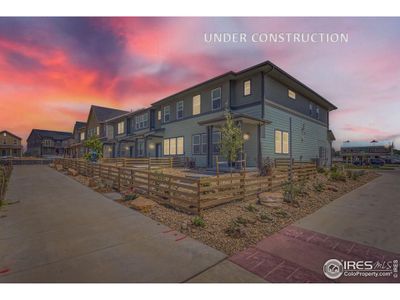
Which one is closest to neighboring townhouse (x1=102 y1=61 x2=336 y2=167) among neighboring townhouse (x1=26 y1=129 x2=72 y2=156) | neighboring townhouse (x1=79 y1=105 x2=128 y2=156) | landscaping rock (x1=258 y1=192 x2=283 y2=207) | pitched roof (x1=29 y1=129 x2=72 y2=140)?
landscaping rock (x1=258 y1=192 x2=283 y2=207)

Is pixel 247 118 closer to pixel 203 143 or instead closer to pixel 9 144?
pixel 203 143

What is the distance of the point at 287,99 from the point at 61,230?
17195 millimetres

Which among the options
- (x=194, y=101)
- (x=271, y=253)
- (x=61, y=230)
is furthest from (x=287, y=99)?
(x=61, y=230)

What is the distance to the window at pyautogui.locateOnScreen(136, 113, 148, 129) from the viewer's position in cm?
2608

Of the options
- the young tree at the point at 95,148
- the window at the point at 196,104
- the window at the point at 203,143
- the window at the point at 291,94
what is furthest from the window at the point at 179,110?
the young tree at the point at 95,148

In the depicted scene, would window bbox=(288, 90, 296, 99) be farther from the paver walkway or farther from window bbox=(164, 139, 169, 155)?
window bbox=(164, 139, 169, 155)

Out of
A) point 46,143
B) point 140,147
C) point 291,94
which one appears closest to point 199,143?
point 291,94

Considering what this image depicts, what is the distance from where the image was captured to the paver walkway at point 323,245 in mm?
3123

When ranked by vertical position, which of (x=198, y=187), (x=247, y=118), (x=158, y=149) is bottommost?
(x=198, y=187)

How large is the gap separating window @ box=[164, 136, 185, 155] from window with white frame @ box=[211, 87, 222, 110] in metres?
5.15

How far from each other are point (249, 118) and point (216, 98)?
5142 millimetres

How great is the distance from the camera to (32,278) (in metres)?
2.90

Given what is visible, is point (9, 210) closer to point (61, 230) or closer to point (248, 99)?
point (61, 230)

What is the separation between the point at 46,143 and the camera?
59.6 metres
